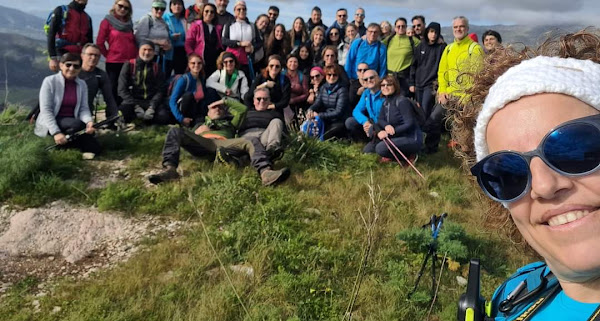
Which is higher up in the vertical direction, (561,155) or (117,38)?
(117,38)

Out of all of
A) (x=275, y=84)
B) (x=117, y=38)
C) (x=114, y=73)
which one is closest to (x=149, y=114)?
(x=114, y=73)

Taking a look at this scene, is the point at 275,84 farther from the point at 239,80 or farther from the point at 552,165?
the point at 552,165

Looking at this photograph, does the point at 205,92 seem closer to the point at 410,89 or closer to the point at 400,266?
the point at 410,89

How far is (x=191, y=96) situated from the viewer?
915cm

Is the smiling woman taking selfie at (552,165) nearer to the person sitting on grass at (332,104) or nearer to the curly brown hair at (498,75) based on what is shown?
the curly brown hair at (498,75)

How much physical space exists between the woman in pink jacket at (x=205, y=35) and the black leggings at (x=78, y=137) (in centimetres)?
325

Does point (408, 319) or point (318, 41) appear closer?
point (408, 319)

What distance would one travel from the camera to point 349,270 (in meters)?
4.30

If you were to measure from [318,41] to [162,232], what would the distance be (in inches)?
294

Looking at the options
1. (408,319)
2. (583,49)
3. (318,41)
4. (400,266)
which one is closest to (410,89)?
(318,41)

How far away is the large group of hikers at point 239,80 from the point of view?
7.66 metres

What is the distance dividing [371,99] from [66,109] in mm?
6084

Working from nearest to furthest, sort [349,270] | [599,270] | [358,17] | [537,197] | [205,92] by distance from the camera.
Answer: [599,270], [537,197], [349,270], [205,92], [358,17]

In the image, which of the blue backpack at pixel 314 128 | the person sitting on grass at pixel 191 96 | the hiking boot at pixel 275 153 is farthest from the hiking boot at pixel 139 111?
the hiking boot at pixel 275 153
